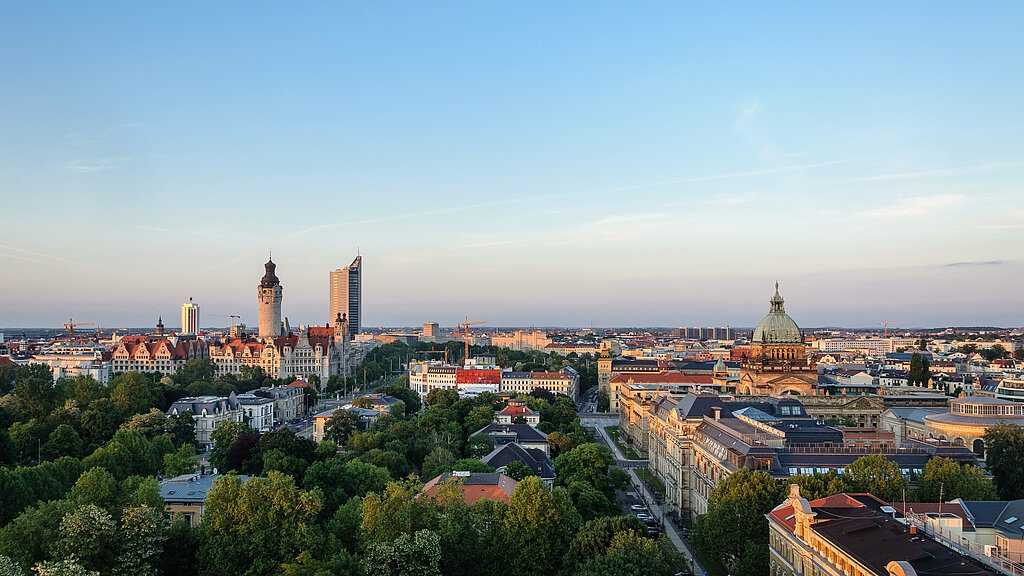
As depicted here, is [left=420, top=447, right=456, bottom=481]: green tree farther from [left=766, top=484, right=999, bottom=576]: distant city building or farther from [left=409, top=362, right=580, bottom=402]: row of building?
[left=409, top=362, right=580, bottom=402]: row of building

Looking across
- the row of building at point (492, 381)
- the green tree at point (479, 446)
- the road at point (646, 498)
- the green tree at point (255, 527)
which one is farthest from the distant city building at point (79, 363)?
the green tree at point (255, 527)

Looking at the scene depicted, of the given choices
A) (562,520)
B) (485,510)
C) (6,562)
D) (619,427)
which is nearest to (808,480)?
(562,520)

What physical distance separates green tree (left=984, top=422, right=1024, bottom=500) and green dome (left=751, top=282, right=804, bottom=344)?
39054mm

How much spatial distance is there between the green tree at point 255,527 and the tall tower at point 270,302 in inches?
5931

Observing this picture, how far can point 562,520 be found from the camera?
42.0 metres

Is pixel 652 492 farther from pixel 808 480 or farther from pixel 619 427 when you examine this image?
pixel 619 427

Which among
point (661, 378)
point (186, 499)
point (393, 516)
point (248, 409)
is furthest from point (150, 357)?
point (393, 516)

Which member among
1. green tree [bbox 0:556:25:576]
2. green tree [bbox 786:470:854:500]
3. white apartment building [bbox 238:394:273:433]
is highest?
green tree [bbox 786:470:854:500]

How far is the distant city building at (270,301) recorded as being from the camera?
18750 cm

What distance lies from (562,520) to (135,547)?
816 inches

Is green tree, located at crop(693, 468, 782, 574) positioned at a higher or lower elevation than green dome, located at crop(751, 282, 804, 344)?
lower

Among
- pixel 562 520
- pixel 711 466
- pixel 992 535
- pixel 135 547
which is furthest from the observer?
pixel 711 466

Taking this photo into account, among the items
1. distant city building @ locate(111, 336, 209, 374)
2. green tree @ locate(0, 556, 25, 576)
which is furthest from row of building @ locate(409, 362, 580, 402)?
green tree @ locate(0, 556, 25, 576)

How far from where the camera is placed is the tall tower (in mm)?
187500
